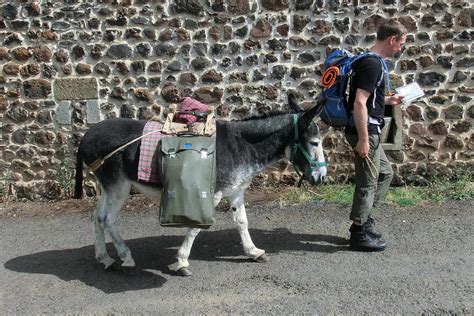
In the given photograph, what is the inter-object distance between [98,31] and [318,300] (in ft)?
16.0

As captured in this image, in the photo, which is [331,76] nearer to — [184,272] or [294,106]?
[294,106]

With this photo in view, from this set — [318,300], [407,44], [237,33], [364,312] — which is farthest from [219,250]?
[407,44]

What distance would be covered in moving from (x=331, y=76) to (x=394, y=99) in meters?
0.72

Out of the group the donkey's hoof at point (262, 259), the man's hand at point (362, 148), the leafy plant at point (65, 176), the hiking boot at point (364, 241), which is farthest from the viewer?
the leafy plant at point (65, 176)

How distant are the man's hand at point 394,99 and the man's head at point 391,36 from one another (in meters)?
0.43

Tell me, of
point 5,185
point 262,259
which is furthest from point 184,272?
point 5,185

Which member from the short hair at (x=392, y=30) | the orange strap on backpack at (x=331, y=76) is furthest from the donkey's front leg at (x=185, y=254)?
the short hair at (x=392, y=30)

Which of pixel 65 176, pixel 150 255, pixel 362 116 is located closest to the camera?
pixel 362 116

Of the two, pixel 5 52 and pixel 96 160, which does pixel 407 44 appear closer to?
pixel 96 160

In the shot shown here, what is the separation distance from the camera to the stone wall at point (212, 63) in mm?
7523

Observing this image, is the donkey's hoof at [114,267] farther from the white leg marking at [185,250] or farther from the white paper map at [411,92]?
the white paper map at [411,92]

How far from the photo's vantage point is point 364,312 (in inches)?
173

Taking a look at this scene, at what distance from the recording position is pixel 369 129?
5.28 m

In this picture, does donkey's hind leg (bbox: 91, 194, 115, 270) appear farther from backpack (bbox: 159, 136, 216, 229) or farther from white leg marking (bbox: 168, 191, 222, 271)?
backpack (bbox: 159, 136, 216, 229)
